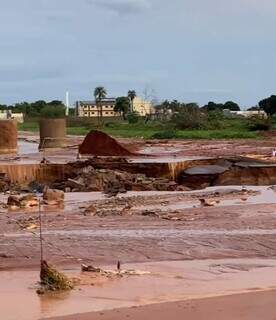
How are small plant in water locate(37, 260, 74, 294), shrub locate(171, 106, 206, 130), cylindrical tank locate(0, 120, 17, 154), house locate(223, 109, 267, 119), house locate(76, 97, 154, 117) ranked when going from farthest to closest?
house locate(76, 97, 154, 117) < house locate(223, 109, 267, 119) < shrub locate(171, 106, 206, 130) < cylindrical tank locate(0, 120, 17, 154) < small plant in water locate(37, 260, 74, 294)

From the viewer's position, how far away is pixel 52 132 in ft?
139

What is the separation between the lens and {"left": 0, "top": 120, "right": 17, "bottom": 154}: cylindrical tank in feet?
127

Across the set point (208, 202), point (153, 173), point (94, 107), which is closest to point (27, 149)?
point (153, 173)

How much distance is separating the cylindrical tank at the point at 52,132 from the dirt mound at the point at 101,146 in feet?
19.3

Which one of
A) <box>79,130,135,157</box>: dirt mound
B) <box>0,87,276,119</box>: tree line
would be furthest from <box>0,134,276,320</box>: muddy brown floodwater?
<box>0,87,276,119</box>: tree line

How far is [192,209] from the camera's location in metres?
17.8

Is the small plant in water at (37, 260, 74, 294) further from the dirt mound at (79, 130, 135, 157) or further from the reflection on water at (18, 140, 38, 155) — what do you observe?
the reflection on water at (18, 140, 38, 155)

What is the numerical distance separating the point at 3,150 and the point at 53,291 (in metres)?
30.8

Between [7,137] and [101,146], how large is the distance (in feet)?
20.2

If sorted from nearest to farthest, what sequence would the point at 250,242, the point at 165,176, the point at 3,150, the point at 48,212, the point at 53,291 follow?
the point at 53,291 < the point at 250,242 < the point at 48,212 < the point at 165,176 < the point at 3,150

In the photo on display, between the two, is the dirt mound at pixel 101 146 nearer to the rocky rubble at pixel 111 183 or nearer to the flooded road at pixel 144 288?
the rocky rubble at pixel 111 183

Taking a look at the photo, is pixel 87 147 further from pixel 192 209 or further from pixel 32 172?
pixel 192 209

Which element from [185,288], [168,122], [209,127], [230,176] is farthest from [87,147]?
[168,122]

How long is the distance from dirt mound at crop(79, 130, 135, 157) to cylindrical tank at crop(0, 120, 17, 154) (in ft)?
14.7
